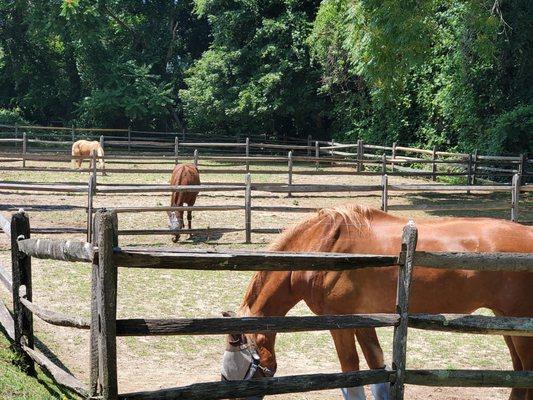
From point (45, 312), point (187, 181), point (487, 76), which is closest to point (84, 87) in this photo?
point (487, 76)

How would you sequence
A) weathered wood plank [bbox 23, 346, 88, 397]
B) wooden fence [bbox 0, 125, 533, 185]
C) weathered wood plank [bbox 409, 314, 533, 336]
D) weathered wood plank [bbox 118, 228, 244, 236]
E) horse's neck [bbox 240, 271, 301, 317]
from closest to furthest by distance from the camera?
1. weathered wood plank [bbox 409, 314, 533, 336]
2. weathered wood plank [bbox 23, 346, 88, 397]
3. horse's neck [bbox 240, 271, 301, 317]
4. weathered wood plank [bbox 118, 228, 244, 236]
5. wooden fence [bbox 0, 125, 533, 185]

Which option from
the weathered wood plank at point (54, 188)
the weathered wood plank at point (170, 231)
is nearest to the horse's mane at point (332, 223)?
the weathered wood plank at point (170, 231)

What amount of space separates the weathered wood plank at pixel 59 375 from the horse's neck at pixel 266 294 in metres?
1.28

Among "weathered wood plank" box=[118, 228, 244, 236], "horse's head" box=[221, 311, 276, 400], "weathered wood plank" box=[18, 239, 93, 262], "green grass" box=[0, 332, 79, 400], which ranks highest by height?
"weathered wood plank" box=[18, 239, 93, 262]

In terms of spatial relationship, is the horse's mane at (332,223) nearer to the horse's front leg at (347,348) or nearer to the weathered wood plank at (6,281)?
the horse's front leg at (347,348)

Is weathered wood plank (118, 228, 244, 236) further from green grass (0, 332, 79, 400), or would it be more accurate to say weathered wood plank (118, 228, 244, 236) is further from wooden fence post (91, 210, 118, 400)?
wooden fence post (91, 210, 118, 400)

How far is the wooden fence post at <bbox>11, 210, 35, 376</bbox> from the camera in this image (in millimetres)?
5484

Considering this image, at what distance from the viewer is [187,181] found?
14.5 metres

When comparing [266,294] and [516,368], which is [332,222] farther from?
[516,368]

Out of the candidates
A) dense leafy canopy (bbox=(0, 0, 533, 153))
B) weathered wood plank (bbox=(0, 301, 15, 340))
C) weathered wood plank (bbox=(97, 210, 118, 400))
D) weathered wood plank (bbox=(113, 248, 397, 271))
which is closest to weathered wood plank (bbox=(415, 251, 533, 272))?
weathered wood plank (bbox=(113, 248, 397, 271))

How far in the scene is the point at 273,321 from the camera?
13.1 feet

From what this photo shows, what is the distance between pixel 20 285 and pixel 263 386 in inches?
→ 99.2

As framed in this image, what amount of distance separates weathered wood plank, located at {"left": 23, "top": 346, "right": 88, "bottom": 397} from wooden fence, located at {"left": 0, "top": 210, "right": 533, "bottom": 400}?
1 centimetres

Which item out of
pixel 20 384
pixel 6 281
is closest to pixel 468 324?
pixel 20 384
